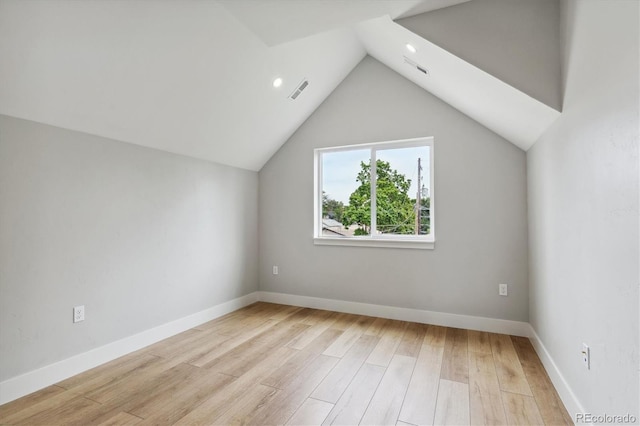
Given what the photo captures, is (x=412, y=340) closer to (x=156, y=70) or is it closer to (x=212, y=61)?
(x=212, y=61)

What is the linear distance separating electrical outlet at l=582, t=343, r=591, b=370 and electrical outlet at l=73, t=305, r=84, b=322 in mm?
3181

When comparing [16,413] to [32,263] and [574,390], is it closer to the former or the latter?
[32,263]

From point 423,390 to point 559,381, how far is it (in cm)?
83

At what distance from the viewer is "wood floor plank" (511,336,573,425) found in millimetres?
1771

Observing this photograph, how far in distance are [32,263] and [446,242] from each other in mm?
3463

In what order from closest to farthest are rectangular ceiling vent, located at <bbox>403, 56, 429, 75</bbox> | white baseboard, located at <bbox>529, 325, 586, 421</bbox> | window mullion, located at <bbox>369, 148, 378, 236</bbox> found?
1. white baseboard, located at <bbox>529, 325, 586, 421</bbox>
2. rectangular ceiling vent, located at <bbox>403, 56, 429, 75</bbox>
3. window mullion, located at <bbox>369, 148, 378, 236</bbox>

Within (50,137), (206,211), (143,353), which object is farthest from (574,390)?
(50,137)

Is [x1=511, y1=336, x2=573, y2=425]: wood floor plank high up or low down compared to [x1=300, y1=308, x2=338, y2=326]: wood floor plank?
up

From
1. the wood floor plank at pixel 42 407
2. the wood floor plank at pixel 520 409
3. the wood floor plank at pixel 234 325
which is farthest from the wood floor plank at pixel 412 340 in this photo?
the wood floor plank at pixel 42 407

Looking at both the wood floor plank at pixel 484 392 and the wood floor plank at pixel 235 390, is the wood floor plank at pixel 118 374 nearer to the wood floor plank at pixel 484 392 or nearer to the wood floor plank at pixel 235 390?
the wood floor plank at pixel 235 390

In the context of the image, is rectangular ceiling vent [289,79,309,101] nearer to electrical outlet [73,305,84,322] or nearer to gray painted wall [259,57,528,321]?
gray painted wall [259,57,528,321]

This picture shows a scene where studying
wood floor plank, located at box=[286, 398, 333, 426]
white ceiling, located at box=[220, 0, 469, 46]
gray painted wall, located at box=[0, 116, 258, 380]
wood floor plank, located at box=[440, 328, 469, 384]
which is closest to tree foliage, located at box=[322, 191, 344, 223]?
gray painted wall, located at box=[0, 116, 258, 380]

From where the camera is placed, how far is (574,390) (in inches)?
68.3

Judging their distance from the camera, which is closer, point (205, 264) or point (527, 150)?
point (527, 150)
